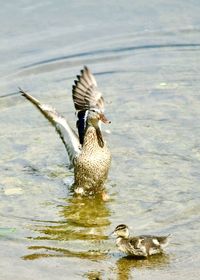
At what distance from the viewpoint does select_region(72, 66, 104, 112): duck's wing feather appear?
1014 cm

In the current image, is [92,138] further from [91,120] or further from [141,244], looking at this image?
[141,244]

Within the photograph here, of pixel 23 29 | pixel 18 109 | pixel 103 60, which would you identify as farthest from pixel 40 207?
pixel 23 29

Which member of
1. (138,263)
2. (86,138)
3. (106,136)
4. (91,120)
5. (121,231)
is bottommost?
(106,136)

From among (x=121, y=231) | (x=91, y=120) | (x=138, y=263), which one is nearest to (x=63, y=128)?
A: (x=91, y=120)

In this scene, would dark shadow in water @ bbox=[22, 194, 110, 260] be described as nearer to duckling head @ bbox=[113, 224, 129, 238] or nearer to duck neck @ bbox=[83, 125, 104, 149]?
duckling head @ bbox=[113, 224, 129, 238]

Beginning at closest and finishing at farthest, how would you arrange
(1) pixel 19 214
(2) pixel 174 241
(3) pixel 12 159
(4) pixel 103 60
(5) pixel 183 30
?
(2) pixel 174 241, (1) pixel 19 214, (3) pixel 12 159, (4) pixel 103 60, (5) pixel 183 30

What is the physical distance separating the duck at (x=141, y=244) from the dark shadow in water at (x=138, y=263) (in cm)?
5

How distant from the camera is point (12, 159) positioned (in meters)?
10.5

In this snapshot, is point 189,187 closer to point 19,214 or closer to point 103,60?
point 19,214

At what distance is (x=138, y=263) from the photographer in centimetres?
774

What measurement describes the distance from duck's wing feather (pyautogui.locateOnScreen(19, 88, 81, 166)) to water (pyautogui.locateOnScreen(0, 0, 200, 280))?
0.29 meters

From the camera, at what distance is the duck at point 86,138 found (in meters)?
9.94

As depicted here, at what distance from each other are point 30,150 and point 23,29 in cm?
409

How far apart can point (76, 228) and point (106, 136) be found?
2.53 meters
